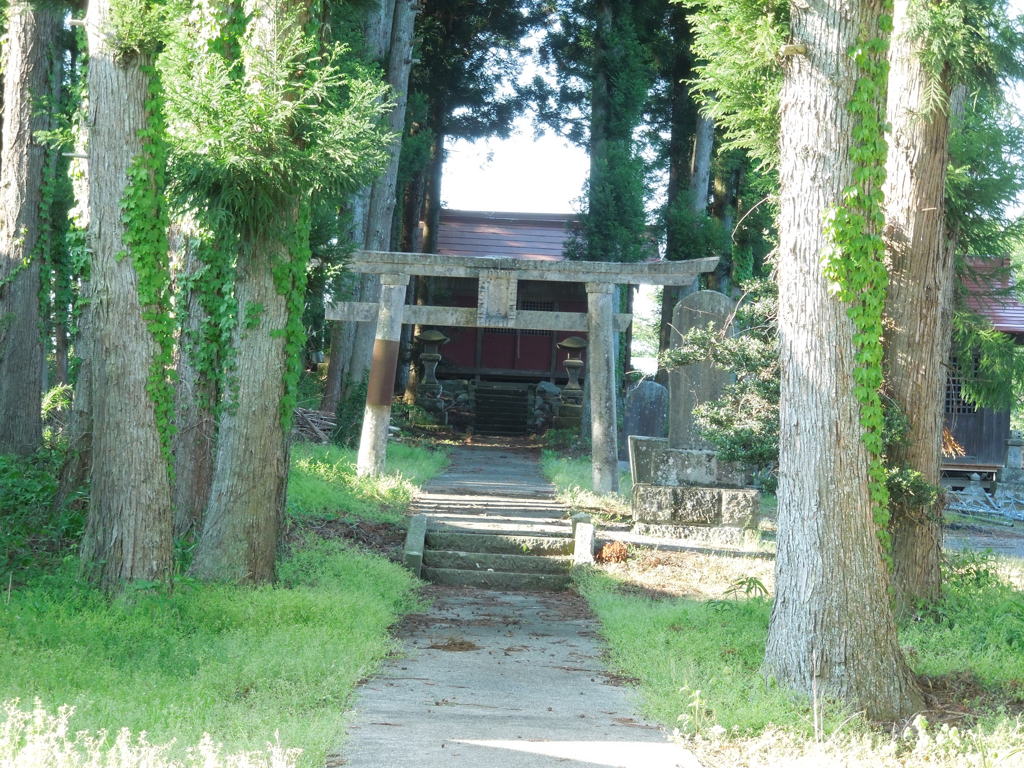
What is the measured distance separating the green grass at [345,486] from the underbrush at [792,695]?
12.9ft

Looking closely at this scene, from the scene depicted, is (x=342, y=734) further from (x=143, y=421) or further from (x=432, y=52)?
(x=432, y=52)

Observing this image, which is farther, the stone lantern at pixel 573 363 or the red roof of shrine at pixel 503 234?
the red roof of shrine at pixel 503 234

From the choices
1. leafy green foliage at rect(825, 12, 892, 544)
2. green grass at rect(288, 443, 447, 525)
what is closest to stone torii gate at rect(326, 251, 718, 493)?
green grass at rect(288, 443, 447, 525)

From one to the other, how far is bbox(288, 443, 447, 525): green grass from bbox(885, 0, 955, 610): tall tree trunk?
6.58 meters

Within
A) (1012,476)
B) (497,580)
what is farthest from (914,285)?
(1012,476)

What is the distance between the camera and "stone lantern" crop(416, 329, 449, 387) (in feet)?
91.2

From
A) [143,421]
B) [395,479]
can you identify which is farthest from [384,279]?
[143,421]

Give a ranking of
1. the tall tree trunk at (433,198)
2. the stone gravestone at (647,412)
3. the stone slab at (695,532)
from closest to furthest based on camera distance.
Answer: the stone slab at (695,532) < the stone gravestone at (647,412) < the tall tree trunk at (433,198)

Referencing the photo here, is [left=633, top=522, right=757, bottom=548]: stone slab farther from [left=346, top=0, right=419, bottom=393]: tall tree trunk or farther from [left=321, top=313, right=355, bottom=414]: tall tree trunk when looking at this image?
[left=321, top=313, right=355, bottom=414]: tall tree trunk

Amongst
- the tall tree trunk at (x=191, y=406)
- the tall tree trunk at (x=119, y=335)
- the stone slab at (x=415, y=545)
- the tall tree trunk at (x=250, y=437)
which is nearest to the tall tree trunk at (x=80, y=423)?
the tall tree trunk at (x=191, y=406)

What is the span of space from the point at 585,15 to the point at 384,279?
44.6 ft

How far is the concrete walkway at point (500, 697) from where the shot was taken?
5.04 m

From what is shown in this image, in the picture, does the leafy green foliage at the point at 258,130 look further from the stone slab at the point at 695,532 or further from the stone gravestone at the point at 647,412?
the stone gravestone at the point at 647,412

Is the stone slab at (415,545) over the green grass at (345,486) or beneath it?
beneath
